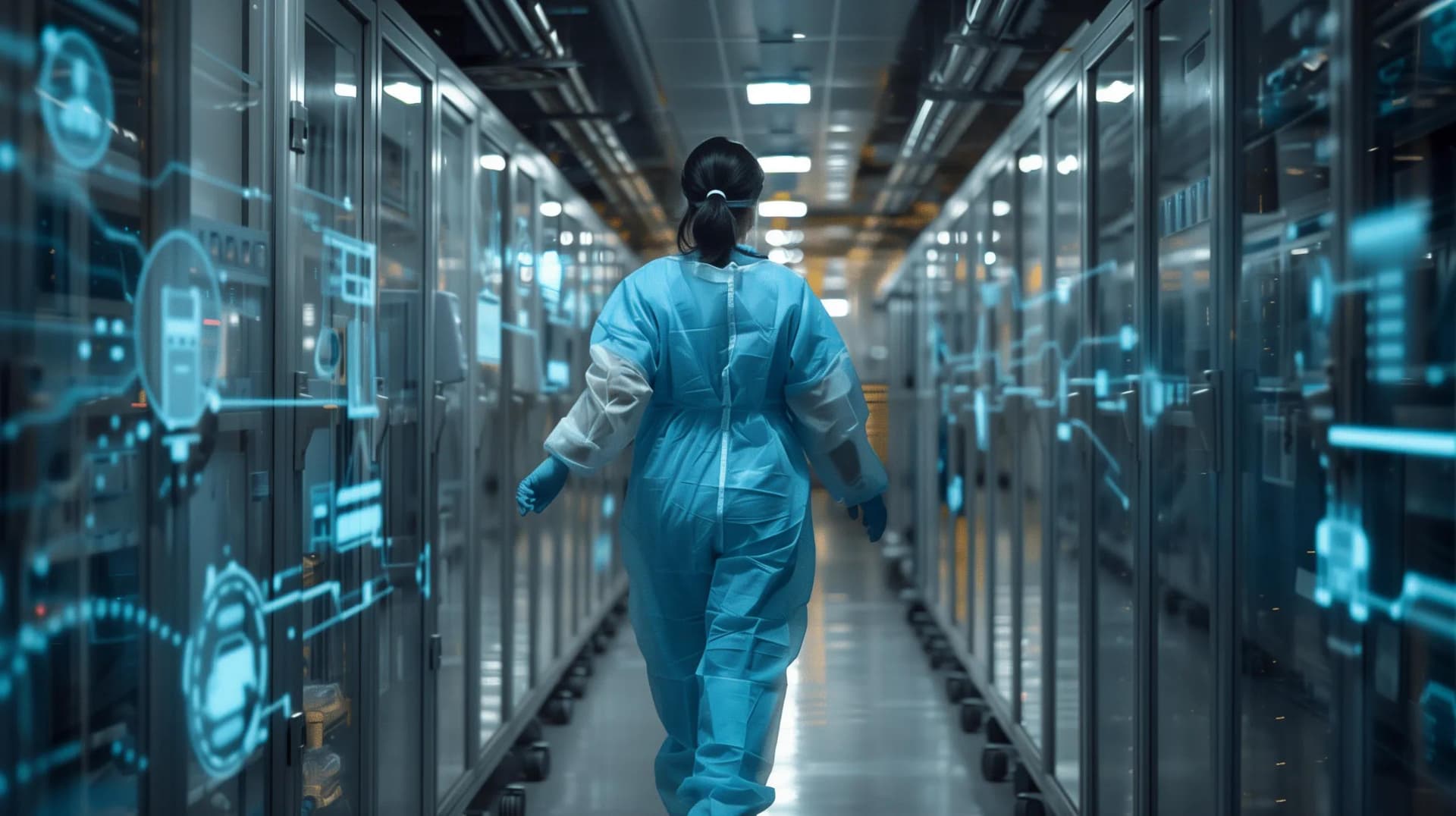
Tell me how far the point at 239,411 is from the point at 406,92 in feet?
Result: 3.66

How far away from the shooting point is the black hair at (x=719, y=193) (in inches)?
94.2

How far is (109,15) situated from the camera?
1.36m

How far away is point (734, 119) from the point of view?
4688mm

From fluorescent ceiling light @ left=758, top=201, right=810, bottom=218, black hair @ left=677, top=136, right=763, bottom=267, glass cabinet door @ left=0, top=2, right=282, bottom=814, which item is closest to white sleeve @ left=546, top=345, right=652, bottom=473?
black hair @ left=677, top=136, right=763, bottom=267

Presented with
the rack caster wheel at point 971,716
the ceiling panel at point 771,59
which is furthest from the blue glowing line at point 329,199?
the rack caster wheel at point 971,716

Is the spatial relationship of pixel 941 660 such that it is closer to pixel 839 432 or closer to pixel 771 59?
pixel 771 59

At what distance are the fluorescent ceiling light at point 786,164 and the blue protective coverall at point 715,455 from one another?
3139 mm

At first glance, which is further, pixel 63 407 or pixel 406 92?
pixel 406 92

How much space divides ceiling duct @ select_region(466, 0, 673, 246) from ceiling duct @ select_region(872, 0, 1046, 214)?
1.14 m

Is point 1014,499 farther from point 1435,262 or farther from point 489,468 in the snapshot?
point 1435,262

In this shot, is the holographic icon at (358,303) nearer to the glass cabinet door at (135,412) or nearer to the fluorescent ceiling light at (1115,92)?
the glass cabinet door at (135,412)

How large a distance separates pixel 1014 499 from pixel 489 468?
1546 mm

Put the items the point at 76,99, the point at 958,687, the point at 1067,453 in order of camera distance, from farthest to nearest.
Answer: the point at 958,687 < the point at 1067,453 < the point at 76,99

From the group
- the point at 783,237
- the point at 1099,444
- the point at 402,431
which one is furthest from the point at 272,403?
the point at 783,237
